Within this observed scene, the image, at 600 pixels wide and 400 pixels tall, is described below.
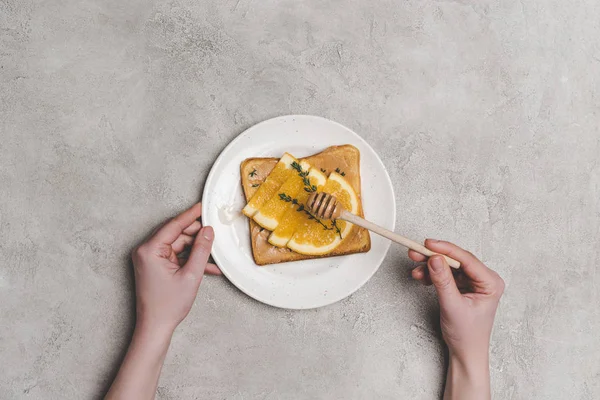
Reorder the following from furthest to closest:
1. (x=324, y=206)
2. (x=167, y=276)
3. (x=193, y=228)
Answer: (x=193, y=228), (x=167, y=276), (x=324, y=206)

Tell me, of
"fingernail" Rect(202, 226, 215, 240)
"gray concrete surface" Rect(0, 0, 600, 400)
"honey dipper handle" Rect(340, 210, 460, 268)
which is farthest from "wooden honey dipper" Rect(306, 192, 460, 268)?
"fingernail" Rect(202, 226, 215, 240)

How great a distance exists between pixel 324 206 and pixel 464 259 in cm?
57

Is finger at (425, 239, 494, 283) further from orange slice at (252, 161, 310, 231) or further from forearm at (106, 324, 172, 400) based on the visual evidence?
forearm at (106, 324, 172, 400)

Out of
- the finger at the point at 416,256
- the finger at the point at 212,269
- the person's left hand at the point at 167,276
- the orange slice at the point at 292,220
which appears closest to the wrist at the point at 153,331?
the person's left hand at the point at 167,276

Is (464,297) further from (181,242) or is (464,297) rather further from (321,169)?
(181,242)

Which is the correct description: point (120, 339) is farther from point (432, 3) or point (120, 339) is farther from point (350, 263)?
point (432, 3)

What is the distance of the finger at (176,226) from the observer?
2008mm

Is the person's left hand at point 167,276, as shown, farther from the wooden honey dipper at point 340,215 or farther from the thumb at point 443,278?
the thumb at point 443,278

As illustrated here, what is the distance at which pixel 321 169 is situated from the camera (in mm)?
2107

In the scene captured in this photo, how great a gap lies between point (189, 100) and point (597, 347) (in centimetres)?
200

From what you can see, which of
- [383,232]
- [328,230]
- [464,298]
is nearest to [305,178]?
[328,230]

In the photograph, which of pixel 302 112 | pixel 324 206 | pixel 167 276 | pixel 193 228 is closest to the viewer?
pixel 324 206

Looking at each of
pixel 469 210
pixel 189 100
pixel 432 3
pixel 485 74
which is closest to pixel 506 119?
pixel 485 74

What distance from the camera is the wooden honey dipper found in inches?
74.2
